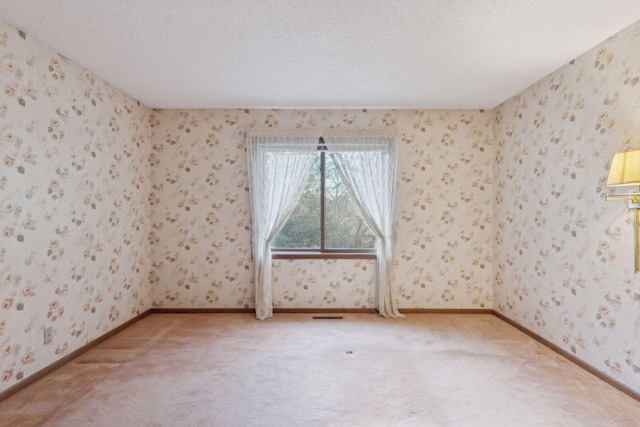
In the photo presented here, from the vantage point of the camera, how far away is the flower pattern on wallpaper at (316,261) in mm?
4547

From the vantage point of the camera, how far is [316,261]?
15.1 ft

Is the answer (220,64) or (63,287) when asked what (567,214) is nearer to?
(220,64)

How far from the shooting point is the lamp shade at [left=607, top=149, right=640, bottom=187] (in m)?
2.23

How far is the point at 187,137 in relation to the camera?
455 centimetres

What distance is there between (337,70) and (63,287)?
2.97m

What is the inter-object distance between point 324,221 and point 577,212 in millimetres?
2648

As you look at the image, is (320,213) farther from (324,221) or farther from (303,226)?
(303,226)

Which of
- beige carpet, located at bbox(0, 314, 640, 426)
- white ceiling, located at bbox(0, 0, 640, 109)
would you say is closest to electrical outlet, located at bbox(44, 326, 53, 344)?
beige carpet, located at bbox(0, 314, 640, 426)

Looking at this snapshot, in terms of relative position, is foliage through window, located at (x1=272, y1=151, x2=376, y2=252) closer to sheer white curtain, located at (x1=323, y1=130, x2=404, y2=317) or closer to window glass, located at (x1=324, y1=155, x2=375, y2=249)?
window glass, located at (x1=324, y1=155, x2=375, y2=249)

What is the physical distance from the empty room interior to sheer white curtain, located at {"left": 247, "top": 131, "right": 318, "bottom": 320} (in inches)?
1.1

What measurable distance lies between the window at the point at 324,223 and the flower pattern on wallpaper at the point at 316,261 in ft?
0.72

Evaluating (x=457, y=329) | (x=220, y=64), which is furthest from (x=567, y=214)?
(x=220, y=64)

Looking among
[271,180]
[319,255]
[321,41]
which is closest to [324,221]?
[319,255]

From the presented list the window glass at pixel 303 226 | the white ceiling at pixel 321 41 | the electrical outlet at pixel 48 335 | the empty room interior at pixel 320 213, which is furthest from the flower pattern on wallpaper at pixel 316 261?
the electrical outlet at pixel 48 335
